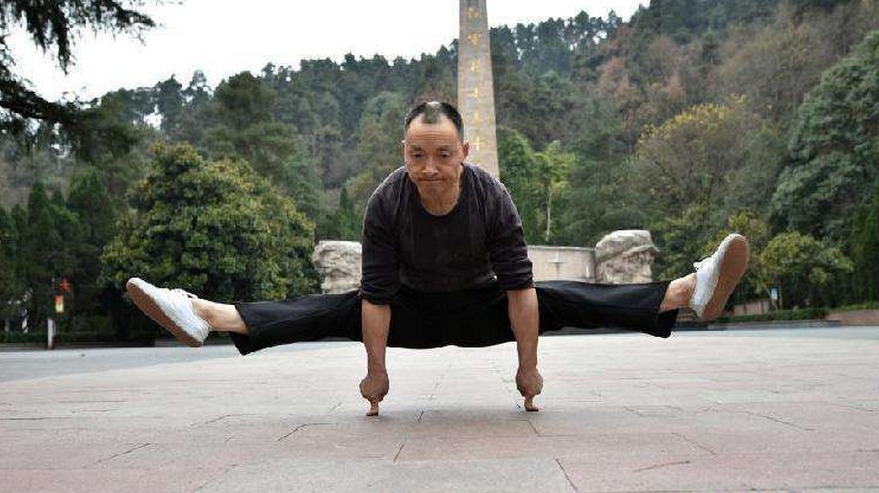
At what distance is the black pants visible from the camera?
13.5 feet

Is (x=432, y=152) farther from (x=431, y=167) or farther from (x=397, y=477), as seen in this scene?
(x=397, y=477)

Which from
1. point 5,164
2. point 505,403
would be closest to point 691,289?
point 505,403

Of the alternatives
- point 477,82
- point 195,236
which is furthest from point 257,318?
point 477,82

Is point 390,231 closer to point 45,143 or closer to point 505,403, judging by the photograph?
point 505,403

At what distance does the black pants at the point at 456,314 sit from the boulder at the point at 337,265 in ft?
109

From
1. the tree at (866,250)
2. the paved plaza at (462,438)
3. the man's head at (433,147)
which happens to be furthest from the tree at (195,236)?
the man's head at (433,147)

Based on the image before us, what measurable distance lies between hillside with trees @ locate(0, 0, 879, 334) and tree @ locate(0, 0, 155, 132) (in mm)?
122

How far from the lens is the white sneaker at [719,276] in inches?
149

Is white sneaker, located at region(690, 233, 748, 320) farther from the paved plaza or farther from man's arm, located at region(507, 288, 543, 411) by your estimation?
man's arm, located at region(507, 288, 543, 411)

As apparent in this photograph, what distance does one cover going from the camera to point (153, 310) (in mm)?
3803

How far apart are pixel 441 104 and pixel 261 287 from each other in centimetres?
2761

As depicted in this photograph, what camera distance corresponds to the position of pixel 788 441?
9.46 feet

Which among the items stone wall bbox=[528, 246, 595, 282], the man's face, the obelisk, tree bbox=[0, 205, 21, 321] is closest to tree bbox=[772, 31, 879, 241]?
stone wall bbox=[528, 246, 595, 282]

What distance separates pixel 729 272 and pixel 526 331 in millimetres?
901
